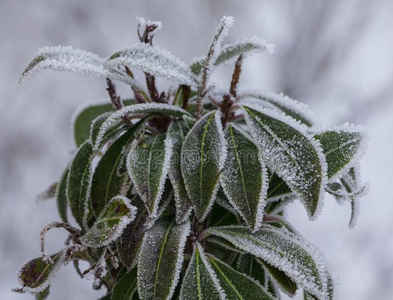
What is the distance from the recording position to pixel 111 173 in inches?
34.0

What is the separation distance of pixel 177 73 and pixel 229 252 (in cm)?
34

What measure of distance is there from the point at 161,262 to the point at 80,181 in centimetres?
24

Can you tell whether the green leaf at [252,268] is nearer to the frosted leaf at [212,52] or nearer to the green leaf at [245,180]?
the green leaf at [245,180]

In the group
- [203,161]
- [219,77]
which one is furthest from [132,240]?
[219,77]

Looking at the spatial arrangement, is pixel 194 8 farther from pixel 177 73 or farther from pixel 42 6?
pixel 177 73

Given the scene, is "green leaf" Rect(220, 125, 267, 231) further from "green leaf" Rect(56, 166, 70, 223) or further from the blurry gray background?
the blurry gray background

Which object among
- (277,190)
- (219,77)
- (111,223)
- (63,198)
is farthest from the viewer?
(219,77)

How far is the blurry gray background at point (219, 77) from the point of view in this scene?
11.4ft

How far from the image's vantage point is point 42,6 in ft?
14.6

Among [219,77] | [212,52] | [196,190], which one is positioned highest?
[219,77]

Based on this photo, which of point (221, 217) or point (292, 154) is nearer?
point (292, 154)

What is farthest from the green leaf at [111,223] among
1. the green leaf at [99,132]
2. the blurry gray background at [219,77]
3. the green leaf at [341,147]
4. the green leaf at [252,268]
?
the blurry gray background at [219,77]

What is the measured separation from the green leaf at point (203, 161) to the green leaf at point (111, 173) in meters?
0.12

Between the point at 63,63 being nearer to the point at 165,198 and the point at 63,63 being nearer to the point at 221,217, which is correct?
the point at 165,198
